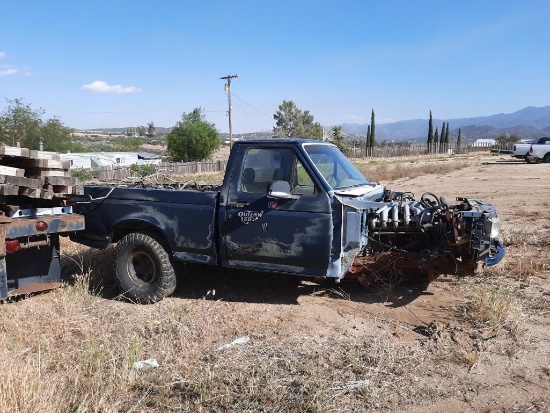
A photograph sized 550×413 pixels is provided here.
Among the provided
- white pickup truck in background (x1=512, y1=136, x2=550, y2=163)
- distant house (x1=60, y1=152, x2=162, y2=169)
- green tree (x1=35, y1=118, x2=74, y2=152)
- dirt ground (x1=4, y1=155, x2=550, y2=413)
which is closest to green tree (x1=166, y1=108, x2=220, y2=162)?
distant house (x1=60, y1=152, x2=162, y2=169)

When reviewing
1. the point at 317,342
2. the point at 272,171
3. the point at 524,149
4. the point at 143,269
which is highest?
the point at 272,171

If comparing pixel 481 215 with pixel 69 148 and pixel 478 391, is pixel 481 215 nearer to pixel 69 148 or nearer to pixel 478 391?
pixel 478 391

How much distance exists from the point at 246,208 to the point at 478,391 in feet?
9.65

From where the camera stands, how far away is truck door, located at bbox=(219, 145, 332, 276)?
17.7 feet

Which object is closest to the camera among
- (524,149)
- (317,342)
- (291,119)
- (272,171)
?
(317,342)

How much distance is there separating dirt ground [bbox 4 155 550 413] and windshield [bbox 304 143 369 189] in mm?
1335

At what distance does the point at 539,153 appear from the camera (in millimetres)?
27766

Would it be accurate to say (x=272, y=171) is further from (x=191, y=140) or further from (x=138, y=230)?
(x=191, y=140)

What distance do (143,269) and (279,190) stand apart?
227cm

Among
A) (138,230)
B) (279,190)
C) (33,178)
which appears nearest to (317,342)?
(279,190)

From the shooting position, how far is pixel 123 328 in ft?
17.0

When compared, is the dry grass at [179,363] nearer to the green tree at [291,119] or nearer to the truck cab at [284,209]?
the truck cab at [284,209]

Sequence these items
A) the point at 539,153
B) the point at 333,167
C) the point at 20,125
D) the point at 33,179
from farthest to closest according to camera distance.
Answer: the point at 20,125 < the point at 539,153 < the point at 333,167 < the point at 33,179

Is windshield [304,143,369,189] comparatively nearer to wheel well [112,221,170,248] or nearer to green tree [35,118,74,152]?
wheel well [112,221,170,248]
